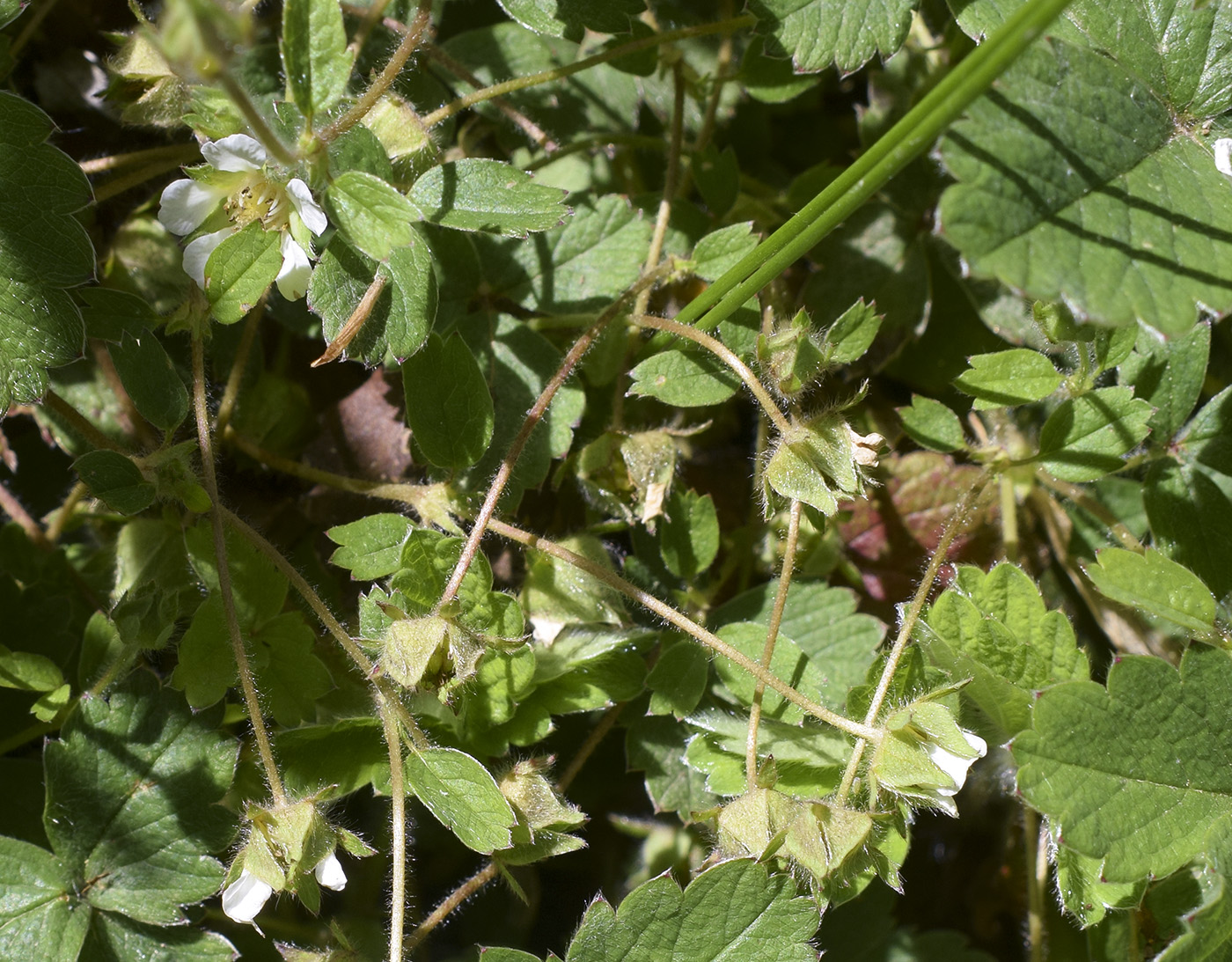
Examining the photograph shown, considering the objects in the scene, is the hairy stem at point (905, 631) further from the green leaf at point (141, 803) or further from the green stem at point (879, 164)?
the green leaf at point (141, 803)

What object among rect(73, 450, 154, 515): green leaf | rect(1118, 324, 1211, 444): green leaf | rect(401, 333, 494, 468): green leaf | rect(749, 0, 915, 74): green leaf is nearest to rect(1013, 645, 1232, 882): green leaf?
rect(1118, 324, 1211, 444): green leaf

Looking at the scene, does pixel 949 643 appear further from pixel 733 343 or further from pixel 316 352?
pixel 316 352

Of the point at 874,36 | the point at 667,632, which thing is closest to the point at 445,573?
the point at 667,632

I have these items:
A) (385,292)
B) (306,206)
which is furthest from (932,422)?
(306,206)

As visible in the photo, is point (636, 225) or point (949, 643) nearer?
point (949, 643)

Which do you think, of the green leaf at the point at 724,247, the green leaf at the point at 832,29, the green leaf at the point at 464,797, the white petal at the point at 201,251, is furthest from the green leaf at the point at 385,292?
the green leaf at the point at 832,29

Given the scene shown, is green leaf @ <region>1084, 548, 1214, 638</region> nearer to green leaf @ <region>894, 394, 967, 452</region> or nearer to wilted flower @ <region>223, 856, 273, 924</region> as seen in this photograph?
green leaf @ <region>894, 394, 967, 452</region>
